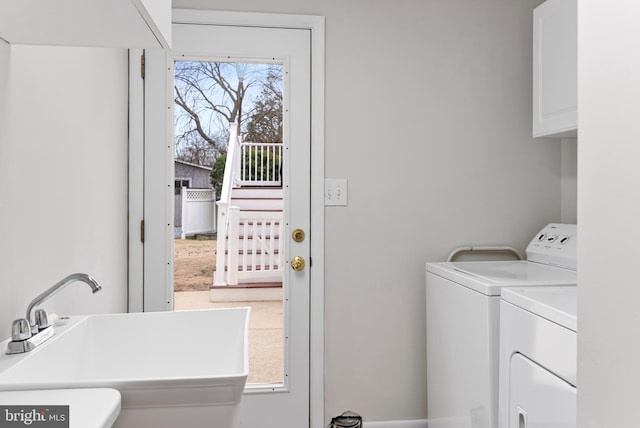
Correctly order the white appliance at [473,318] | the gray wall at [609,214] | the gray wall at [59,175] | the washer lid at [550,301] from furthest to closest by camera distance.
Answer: the white appliance at [473,318]
the washer lid at [550,301]
the gray wall at [59,175]
the gray wall at [609,214]

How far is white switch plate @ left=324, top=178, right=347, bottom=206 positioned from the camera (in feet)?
7.48

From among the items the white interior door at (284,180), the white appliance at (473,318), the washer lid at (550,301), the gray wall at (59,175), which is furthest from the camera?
the white interior door at (284,180)

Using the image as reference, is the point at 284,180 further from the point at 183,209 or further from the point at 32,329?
the point at 32,329

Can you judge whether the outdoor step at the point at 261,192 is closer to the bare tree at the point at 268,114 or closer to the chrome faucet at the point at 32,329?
the bare tree at the point at 268,114

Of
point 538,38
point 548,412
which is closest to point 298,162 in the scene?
point 538,38

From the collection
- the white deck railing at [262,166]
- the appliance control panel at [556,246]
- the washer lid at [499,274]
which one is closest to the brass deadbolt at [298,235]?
the white deck railing at [262,166]

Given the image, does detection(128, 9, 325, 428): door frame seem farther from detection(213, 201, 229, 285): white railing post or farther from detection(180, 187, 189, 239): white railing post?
detection(213, 201, 229, 285): white railing post

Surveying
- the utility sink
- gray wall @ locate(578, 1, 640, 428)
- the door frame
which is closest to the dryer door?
gray wall @ locate(578, 1, 640, 428)

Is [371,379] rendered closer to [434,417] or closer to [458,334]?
[434,417]

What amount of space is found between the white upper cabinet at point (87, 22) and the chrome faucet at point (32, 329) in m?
0.58

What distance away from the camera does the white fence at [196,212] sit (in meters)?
2.24

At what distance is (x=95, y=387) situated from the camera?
841 millimetres

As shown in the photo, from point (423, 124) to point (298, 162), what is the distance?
2.09 ft

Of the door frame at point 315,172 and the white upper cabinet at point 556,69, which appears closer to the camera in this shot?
the white upper cabinet at point 556,69
